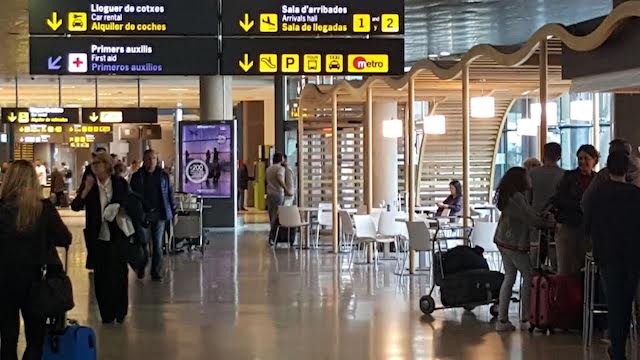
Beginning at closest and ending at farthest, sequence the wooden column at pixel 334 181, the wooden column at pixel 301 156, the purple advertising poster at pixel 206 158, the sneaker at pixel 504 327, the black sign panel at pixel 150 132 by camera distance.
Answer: the sneaker at pixel 504 327
the wooden column at pixel 334 181
the wooden column at pixel 301 156
the purple advertising poster at pixel 206 158
the black sign panel at pixel 150 132

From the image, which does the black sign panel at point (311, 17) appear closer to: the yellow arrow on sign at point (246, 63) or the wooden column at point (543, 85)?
the yellow arrow on sign at point (246, 63)

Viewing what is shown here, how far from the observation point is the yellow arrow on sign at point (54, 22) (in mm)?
9875

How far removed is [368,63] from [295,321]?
2694 millimetres

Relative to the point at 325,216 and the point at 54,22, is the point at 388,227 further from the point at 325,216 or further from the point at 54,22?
the point at 54,22

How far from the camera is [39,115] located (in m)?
21.7

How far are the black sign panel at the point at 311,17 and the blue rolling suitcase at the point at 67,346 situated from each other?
4.41 meters

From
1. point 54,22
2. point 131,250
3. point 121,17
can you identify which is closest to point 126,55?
point 121,17

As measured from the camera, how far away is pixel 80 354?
6.34m

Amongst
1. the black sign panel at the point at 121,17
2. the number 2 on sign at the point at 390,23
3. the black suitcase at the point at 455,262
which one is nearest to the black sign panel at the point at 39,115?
the black sign panel at the point at 121,17

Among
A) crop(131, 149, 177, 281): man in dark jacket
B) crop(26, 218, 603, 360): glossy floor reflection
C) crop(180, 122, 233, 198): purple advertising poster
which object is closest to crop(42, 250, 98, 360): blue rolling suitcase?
crop(26, 218, 603, 360): glossy floor reflection

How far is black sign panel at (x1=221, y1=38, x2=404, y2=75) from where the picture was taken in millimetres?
10086

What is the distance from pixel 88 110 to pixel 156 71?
12.3 m

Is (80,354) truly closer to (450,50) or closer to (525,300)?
(525,300)

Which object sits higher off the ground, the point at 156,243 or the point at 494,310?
the point at 156,243
